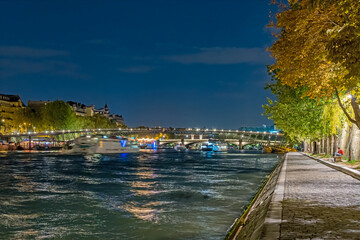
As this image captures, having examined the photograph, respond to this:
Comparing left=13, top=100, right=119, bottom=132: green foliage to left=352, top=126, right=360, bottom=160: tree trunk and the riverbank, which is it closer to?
left=352, top=126, right=360, bottom=160: tree trunk

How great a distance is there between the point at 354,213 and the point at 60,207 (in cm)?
1389

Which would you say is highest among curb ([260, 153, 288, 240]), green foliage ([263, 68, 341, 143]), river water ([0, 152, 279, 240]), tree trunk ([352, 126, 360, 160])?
green foliage ([263, 68, 341, 143])

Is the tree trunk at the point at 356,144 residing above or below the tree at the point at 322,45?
below

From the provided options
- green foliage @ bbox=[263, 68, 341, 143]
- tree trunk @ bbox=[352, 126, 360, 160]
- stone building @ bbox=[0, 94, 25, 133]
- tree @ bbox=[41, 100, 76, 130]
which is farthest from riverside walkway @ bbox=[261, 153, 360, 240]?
stone building @ bbox=[0, 94, 25, 133]

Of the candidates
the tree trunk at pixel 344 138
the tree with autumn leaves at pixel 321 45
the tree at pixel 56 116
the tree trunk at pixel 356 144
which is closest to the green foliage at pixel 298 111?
the tree trunk at pixel 344 138

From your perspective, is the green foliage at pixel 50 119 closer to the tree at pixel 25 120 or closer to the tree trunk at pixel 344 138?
the tree at pixel 25 120

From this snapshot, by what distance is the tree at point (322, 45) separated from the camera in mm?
11062

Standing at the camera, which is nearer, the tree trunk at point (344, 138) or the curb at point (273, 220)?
the curb at point (273, 220)

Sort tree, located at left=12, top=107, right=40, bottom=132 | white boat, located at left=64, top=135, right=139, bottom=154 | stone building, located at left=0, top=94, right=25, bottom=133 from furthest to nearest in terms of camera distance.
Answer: stone building, located at left=0, top=94, right=25, bottom=133 < tree, located at left=12, top=107, right=40, bottom=132 < white boat, located at left=64, top=135, right=139, bottom=154

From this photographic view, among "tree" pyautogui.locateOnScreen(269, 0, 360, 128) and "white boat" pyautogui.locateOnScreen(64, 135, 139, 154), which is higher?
"tree" pyautogui.locateOnScreen(269, 0, 360, 128)

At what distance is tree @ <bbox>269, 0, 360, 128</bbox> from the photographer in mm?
11062

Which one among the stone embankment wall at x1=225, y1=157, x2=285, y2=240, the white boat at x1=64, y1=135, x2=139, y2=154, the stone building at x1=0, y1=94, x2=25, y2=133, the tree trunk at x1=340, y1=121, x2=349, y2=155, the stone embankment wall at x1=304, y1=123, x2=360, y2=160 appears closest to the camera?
the stone embankment wall at x1=225, y1=157, x2=285, y2=240

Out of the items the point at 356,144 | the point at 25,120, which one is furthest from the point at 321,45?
the point at 25,120

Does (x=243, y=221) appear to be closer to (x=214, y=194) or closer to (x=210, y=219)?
(x=210, y=219)
